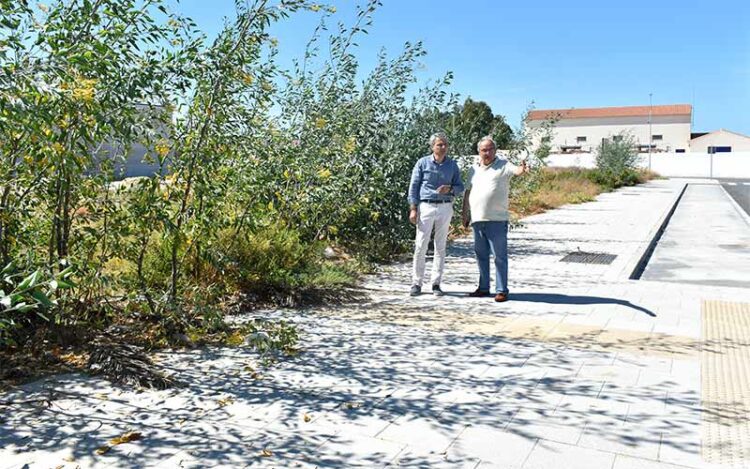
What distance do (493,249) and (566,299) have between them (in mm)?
1038

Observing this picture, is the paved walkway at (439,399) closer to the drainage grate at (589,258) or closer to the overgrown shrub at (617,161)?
the drainage grate at (589,258)

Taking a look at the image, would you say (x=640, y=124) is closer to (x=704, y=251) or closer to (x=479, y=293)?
(x=704, y=251)

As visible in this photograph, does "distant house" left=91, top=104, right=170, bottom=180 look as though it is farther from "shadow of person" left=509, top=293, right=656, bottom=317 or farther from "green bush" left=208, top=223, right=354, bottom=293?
"shadow of person" left=509, top=293, right=656, bottom=317

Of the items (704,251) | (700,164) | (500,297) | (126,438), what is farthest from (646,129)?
(126,438)

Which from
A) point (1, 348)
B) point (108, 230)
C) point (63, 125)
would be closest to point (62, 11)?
point (63, 125)

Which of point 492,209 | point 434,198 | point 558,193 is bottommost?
point 492,209

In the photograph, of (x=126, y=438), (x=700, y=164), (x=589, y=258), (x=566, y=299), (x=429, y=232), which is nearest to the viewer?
(x=126, y=438)

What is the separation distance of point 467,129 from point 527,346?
25.3ft

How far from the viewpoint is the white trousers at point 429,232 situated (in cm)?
759

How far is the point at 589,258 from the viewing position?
35.6 feet

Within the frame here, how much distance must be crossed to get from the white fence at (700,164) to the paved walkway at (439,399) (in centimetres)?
5913

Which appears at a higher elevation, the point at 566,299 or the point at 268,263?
the point at 268,263

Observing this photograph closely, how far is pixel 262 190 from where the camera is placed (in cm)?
664

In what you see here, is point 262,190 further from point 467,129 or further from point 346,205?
point 467,129
